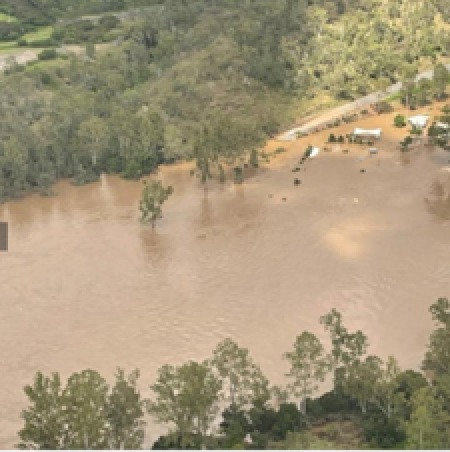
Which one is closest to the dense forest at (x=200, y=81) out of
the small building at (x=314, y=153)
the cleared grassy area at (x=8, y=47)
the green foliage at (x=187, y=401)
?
the small building at (x=314, y=153)

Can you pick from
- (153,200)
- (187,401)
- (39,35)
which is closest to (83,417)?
(187,401)

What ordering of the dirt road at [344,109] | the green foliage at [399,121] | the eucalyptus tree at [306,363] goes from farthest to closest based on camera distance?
the dirt road at [344,109] → the green foliage at [399,121] → the eucalyptus tree at [306,363]

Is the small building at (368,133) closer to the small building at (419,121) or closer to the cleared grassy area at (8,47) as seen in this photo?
the small building at (419,121)

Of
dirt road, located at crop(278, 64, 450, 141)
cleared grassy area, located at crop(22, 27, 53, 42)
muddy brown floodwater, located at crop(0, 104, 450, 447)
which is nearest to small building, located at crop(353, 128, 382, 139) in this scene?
muddy brown floodwater, located at crop(0, 104, 450, 447)

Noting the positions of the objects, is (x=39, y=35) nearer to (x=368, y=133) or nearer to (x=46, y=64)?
(x=46, y=64)

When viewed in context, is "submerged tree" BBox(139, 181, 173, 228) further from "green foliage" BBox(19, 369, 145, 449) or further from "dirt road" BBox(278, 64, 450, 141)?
"green foliage" BBox(19, 369, 145, 449)

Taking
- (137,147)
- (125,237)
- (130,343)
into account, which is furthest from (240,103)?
(130,343)

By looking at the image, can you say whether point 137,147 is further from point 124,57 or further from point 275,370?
point 275,370
